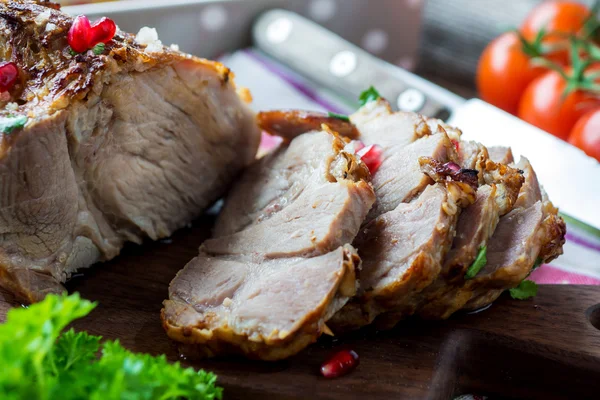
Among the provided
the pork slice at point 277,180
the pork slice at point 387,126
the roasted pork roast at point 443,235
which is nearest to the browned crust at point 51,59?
the pork slice at point 277,180

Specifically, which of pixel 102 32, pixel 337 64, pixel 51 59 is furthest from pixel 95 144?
pixel 337 64

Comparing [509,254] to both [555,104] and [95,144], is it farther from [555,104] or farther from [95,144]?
[555,104]

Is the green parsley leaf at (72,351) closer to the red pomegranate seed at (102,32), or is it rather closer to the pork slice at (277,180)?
the pork slice at (277,180)

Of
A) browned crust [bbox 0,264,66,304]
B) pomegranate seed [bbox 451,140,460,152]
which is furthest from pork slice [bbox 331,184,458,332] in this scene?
browned crust [bbox 0,264,66,304]

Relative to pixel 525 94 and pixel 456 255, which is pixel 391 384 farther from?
pixel 525 94

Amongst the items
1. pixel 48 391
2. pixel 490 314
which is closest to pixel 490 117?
pixel 490 314
